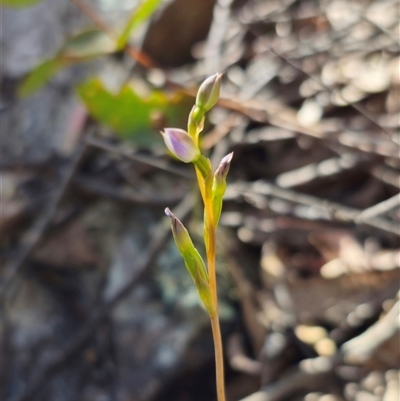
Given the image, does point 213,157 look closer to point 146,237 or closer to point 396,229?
point 146,237

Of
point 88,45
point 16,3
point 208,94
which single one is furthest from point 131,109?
point 208,94

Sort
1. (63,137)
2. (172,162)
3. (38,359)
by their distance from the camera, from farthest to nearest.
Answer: (63,137)
(172,162)
(38,359)

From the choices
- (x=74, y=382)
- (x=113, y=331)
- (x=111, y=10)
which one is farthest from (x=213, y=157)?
(x=111, y=10)

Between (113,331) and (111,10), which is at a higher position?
(111,10)

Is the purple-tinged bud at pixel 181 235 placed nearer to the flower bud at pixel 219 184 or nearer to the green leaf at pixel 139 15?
the flower bud at pixel 219 184

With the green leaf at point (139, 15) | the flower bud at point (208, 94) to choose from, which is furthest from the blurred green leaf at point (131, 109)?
the flower bud at point (208, 94)

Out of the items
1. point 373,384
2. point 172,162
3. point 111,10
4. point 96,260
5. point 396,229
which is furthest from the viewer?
point 111,10

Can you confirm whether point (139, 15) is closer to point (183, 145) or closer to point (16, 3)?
point (16, 3)
